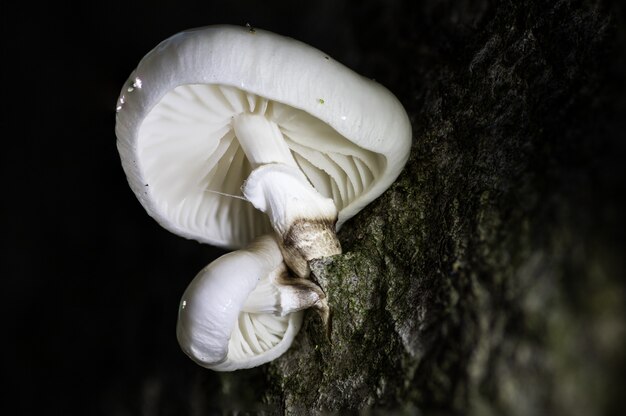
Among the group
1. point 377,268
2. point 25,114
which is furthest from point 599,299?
point 25,114

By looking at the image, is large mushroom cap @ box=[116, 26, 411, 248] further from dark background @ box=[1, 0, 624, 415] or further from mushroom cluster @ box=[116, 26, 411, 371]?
dark background @ box=[1, 0, 624, 415]

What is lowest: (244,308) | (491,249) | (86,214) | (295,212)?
(86,214)

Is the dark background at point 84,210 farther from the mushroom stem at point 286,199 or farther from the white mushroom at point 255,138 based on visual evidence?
the mushroom stem at point 286,199

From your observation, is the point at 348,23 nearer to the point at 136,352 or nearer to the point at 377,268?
the point at 377,268

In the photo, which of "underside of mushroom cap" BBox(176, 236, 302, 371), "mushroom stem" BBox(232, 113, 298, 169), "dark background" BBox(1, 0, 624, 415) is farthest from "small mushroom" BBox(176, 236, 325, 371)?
"dark background" BBox(1, 0, 624, 415)

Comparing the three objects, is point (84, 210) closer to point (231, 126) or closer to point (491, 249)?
point (231, 126)

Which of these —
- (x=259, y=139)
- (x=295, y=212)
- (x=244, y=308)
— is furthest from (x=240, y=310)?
(x=259, y=139)
